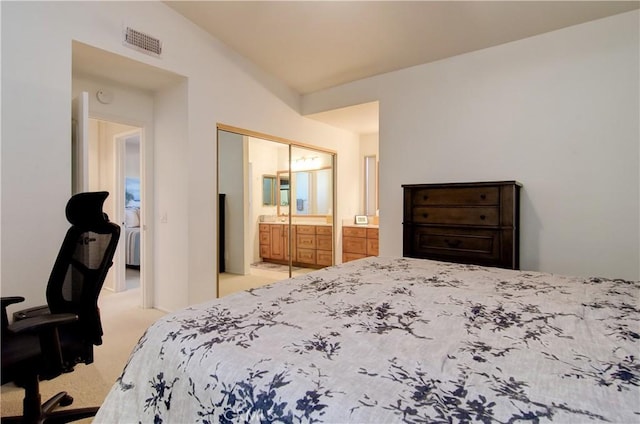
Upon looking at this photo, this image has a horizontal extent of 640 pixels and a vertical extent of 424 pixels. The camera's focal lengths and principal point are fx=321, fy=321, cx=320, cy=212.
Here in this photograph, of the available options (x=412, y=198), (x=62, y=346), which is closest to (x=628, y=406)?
(x=62, y=346)

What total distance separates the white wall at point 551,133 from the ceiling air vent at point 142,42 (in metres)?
2.59

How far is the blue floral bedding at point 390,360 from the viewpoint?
0.67 metres

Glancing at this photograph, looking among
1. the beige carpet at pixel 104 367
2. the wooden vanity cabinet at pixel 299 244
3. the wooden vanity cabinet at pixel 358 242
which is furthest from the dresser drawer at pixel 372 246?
the beige carpet at pixel 104 367

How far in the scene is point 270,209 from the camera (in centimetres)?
462

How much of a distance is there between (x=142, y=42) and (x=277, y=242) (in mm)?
2878

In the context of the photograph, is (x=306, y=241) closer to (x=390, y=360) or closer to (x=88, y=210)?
(x=88, y=210)

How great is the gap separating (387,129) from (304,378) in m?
3.53

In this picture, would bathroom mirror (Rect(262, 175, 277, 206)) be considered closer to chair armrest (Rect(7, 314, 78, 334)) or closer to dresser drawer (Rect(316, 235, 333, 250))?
dresser drawer (Rect(316, 235, 333, 250))

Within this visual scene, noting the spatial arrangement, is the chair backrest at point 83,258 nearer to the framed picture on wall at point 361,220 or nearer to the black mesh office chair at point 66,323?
the black mesh office chair at point 66,323

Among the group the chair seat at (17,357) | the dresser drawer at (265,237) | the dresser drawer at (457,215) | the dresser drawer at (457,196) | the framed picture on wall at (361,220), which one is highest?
the dresser drawer at (457,196)

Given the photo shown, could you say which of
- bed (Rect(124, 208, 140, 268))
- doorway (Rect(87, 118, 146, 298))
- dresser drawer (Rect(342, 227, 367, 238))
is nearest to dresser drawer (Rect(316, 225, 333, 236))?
dresser drawer (Rect(342, 227, 367, 238))

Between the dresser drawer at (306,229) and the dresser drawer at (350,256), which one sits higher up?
the dresser drawer at (306,229)

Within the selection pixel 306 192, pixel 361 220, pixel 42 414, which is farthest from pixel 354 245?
pixel 42 414

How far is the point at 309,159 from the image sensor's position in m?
5.04
